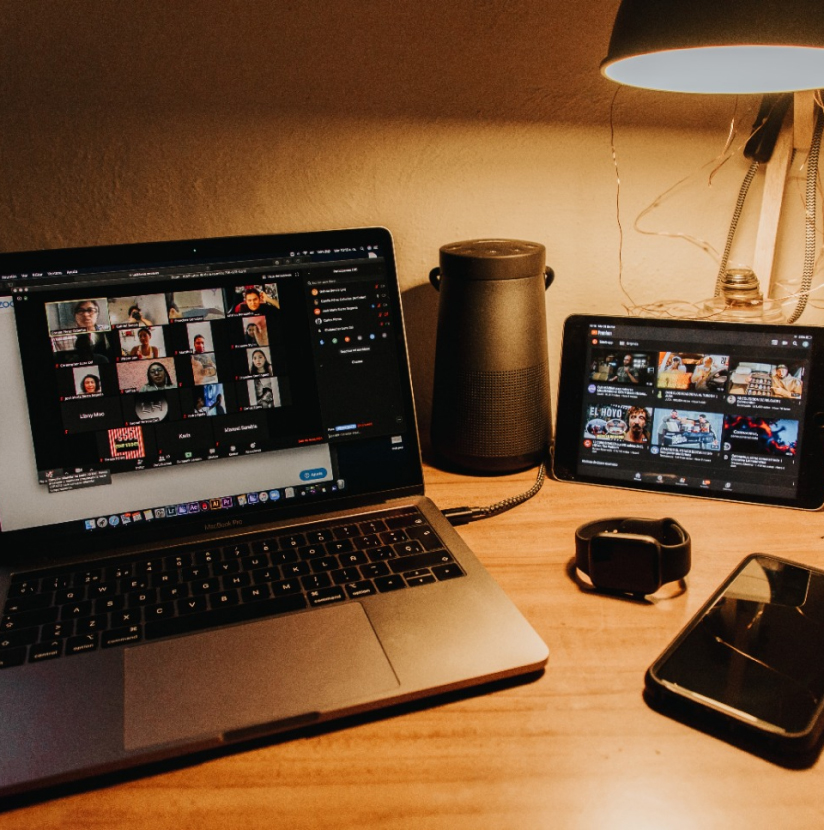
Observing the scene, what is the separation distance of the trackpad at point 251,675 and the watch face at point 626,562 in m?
0.22

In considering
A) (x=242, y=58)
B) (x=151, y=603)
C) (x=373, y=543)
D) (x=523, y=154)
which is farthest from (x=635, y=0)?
(x=151, y=603)

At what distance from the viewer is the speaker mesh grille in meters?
0.90

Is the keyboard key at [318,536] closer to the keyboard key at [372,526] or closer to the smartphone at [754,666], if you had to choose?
the keyboard key at [372,526]

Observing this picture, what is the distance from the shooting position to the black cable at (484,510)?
0.83 metres

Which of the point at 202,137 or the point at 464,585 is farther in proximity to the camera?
the point at 202,137

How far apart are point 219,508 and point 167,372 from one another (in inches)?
5.8

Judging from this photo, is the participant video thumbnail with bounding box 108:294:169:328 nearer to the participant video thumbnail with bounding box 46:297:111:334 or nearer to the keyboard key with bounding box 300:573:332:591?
the participant video thumbnail with bounding box 46:297:111:334

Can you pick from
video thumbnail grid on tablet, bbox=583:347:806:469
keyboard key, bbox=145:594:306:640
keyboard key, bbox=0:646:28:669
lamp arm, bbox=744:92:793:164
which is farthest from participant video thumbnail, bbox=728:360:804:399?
keyboard key, bbox=0:646:28:669

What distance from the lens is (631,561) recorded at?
0.68 m

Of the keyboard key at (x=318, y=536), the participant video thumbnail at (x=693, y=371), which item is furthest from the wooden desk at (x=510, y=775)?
the participant video thumbnail at (x=693, y=371)

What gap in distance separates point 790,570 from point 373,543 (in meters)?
0.40

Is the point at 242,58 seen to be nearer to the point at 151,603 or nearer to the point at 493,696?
the point at 151,603

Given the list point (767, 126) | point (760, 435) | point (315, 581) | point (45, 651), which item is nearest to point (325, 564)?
point (315, 581)

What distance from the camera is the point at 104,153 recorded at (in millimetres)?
859
